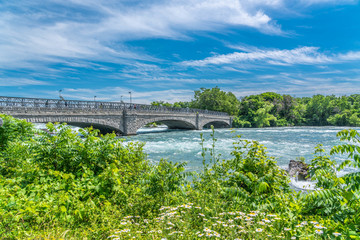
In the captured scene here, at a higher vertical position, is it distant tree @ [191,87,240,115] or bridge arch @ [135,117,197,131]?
distant tree @ [191,87,240,115]

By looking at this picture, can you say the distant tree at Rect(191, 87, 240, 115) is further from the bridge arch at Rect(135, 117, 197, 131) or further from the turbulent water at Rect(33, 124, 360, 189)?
the turbulent water at Rect(33, 124, 360, 189)

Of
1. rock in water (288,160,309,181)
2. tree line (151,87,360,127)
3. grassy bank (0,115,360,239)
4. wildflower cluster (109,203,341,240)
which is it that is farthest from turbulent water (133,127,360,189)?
tree line (151,87,360,127)

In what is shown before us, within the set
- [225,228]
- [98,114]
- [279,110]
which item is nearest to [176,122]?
[98,114]

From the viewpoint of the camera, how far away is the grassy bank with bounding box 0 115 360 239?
3.03m

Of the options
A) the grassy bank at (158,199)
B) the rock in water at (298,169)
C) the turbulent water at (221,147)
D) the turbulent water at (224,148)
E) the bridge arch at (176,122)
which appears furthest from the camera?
the bridge arch at (176,122)

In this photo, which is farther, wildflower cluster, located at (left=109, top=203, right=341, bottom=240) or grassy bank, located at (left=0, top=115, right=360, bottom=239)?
grassy bank, located at (left=0, top=115, right=360, bottom=239)

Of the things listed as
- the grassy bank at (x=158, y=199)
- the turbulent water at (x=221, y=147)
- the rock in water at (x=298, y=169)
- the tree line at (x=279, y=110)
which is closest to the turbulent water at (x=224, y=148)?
the turbulent water at (x=221, y=147)

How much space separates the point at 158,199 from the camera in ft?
14.5

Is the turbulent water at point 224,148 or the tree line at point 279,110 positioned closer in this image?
the turbulent water at point 224,148

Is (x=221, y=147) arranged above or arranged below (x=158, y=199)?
below

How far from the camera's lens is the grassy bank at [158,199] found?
3027mm

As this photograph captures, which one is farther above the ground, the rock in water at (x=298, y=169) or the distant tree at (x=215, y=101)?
the distant tree at (x=215, y=101)

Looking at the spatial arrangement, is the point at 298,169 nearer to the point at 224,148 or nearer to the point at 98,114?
the point at 224,148

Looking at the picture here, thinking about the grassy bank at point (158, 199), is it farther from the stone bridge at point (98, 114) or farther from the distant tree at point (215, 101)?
the distant tree at point (215, 101)
